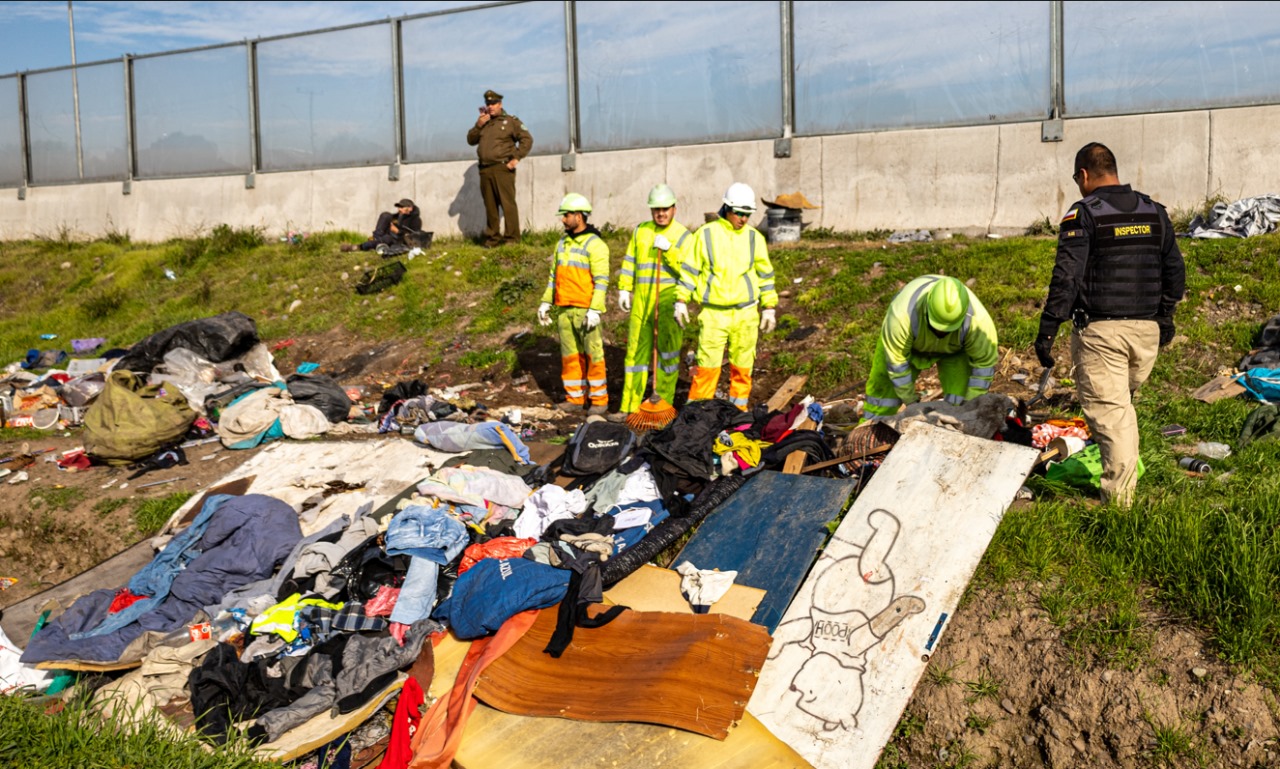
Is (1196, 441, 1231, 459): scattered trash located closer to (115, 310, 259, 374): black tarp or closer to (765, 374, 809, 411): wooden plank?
(765, 374, 809, 411): wooden plank

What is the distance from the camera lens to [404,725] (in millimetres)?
4336

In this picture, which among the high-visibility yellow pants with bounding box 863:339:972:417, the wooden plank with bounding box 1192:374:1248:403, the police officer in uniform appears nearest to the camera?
the high-visibility yellow pants with bounding box 863:339:972:417

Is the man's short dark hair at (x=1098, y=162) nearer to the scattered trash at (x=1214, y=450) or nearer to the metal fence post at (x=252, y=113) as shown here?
the scattered trash at (x=1214, y=450)

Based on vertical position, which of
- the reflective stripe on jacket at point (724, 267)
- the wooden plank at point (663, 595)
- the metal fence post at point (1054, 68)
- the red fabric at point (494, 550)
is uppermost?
the metal fence post at point (1054, 68)

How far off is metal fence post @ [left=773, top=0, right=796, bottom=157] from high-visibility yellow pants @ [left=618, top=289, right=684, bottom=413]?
4196 mm

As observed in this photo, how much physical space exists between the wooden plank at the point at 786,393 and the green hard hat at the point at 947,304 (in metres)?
2.00

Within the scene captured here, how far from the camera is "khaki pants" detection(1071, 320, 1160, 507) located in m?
4.81

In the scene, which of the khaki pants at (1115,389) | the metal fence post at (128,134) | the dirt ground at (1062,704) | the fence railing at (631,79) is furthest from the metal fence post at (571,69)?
the dirt ground at (1062,704)

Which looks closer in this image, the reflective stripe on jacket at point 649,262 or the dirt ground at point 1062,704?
the dirt ground at point 1062,704

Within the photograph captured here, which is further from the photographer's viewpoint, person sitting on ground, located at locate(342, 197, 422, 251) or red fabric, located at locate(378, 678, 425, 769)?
person sitting on ground, located at locate(342, 197, 422, 251)

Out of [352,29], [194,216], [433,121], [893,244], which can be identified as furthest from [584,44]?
[194,216]

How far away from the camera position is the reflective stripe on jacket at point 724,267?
7.50m

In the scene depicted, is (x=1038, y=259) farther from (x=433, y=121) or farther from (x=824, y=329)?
(x=433, y=121)

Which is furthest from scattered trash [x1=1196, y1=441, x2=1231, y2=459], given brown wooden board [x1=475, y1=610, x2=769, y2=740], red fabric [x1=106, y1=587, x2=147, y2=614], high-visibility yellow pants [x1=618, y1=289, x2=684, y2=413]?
red fabric [x1=106, y1=587, x2=147, y2=614]
